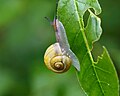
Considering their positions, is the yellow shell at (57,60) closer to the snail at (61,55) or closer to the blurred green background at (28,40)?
the snail at (61,55)

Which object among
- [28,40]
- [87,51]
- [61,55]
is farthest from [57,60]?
[28,40]

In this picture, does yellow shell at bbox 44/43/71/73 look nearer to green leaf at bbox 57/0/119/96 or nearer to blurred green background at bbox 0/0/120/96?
green leaf at bbox 57/0/119/96

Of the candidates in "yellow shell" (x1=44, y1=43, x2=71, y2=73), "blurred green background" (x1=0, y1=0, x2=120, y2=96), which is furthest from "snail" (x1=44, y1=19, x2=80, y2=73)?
"blurred green background" (x1=0, y1=0, x2=120, y2=96)

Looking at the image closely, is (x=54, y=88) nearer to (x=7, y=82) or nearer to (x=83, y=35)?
(x=7, y=82)

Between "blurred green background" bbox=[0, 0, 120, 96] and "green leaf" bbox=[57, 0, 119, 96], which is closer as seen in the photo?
"green leaf" bbox=[57, 0, 119, 96]

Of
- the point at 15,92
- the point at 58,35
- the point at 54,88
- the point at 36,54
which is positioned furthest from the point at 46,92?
the point at 58,35

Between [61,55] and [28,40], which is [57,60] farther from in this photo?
[28,40]
